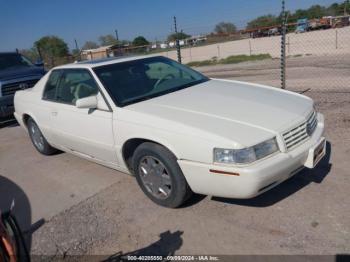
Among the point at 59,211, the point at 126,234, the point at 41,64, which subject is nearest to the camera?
the point at 126,234

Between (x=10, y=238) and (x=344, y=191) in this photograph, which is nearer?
(x=10, y=238)

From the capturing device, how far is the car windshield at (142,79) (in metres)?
4.07

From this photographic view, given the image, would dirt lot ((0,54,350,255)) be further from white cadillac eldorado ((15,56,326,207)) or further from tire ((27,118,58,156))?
tire ((27,118,58,156))

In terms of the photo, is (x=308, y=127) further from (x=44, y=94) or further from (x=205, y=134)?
(x=44, y=94)

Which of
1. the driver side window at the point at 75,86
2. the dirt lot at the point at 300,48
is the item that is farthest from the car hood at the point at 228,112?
the dirt lot at the point at 300,48

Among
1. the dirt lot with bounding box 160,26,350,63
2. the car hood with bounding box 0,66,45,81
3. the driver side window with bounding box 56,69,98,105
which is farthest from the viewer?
the dirt lot with bounding box 160,26,350,63

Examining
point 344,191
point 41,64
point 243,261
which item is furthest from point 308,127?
point 41,64

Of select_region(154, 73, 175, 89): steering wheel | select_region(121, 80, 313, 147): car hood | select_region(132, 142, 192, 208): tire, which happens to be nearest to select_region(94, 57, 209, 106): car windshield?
select_region(154, 73, 175, 89): steering wheel

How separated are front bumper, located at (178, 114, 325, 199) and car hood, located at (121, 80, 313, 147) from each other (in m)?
0.22

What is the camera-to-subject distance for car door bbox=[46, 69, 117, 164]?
4031 millimetres

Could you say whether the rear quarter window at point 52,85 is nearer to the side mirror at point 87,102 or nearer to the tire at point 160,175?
the side mirror at point 87,102

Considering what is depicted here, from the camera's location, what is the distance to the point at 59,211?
3996 mm

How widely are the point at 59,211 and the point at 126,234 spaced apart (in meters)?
1.03

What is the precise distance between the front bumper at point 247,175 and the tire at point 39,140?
3.24m
